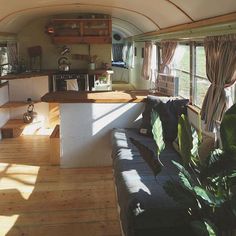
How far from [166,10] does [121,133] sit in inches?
64.6

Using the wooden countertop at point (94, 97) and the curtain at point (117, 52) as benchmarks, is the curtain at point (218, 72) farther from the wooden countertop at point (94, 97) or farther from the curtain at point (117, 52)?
A: the curtain at point (117, 52)

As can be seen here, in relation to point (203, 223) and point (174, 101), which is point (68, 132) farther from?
point (203, 223)

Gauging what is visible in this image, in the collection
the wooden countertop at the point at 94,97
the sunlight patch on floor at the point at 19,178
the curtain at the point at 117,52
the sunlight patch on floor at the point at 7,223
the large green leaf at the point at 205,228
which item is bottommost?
the sunlight patch on floor at the point at 7,223

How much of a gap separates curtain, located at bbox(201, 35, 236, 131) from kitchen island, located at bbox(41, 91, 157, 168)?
1.30 m

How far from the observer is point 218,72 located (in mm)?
3240

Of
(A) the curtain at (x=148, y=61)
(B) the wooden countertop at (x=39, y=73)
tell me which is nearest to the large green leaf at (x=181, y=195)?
(B) the wooden countertop at (x=39, y=73)

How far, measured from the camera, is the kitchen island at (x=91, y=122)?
446 cm

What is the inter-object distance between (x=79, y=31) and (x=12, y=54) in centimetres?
151

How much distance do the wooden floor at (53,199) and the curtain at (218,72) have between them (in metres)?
1.29

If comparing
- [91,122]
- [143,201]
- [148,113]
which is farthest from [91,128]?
[143,201]

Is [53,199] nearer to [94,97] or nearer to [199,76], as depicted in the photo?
[94,97]

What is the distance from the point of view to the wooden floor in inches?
123

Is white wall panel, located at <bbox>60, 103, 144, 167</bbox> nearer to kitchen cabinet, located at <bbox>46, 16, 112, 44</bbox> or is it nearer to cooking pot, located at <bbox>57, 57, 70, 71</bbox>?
kitchen cabinet, located at <bbox>46, 16, 112, 44</bbox>

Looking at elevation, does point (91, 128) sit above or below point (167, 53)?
below
